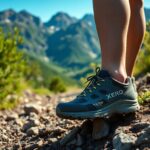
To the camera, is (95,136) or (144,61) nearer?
(95,136)

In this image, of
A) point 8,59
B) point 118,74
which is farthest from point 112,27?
point 8,59

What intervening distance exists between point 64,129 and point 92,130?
17.7 inches

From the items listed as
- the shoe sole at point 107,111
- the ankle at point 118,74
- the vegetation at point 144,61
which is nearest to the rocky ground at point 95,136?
the shoe sole at point 107,111

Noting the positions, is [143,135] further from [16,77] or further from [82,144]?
[16,77]

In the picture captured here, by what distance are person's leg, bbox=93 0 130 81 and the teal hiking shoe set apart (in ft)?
0.48

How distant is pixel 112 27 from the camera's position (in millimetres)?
2902

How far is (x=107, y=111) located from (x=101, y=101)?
0.28ft

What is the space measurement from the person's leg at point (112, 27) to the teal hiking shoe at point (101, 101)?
0.48 ft

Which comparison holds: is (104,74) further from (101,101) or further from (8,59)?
(8,59)

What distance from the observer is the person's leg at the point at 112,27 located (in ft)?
9.49

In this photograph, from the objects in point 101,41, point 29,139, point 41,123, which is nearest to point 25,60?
point 41,123

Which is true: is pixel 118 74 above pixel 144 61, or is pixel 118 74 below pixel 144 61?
below

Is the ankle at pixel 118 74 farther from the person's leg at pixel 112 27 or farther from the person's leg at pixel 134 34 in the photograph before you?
the person's leg at pixel 134 34

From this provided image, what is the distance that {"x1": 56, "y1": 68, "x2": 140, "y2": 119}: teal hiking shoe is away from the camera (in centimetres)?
298
